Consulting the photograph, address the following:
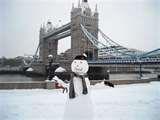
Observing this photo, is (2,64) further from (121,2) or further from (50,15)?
(121,2)

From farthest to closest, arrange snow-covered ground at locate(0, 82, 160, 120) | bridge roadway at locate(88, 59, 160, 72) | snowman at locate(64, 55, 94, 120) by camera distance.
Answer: bridge roadway at locate(88, 59, 160, 72)
snow-covered ground at locate(0, 82, 160, 120)
snowman at locate(64, 55, 94, 120)

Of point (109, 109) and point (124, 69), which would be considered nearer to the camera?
point (109, 109)

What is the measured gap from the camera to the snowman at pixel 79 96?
1665 mm

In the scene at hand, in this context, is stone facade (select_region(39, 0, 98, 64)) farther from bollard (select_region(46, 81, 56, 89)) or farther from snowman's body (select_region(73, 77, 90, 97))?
snowman's body (select_region(73, 77, 90, 97))

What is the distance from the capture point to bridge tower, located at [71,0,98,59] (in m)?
2.30

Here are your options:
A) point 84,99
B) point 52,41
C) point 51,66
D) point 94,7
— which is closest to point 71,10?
point 94,7

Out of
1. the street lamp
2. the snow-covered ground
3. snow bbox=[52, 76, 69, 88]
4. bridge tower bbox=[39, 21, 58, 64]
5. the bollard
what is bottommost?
the snow-covered ground

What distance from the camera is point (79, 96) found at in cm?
167

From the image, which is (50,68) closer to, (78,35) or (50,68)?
(50,68)

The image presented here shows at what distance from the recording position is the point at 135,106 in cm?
223

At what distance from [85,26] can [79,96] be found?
911 millimetres

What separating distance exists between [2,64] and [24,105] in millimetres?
373

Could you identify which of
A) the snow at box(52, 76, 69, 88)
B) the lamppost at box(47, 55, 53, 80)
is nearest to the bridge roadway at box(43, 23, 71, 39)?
the lamppost at box(47, 55, 53, 80)

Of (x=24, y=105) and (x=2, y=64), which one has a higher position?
(x=2, y=64)
